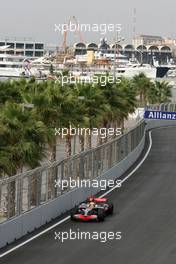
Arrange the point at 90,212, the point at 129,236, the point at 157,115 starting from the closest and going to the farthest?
the point at 129,236 < the point at 90,212 < the point at 157,115

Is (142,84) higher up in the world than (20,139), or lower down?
higher up

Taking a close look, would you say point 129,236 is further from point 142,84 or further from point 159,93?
point 159,93

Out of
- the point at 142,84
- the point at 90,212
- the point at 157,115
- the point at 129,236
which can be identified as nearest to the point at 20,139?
the point at 90,212

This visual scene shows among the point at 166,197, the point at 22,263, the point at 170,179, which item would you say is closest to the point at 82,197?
the point at 166,197

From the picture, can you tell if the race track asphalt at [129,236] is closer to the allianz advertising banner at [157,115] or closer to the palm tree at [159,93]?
the allianz advertising banner at [157,115]

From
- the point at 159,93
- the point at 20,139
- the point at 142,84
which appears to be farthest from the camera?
the point at 159,93

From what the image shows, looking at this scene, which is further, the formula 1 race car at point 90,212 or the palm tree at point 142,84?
the palm tree at point 142,84


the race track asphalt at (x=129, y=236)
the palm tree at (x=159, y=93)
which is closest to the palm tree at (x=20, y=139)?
the race track asphalt at (x=129, y=236)

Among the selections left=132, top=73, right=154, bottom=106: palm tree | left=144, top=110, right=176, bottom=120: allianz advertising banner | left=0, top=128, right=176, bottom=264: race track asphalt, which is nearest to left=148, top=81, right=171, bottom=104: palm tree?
left=132, top=73, right=154, bottom=106: palm tree

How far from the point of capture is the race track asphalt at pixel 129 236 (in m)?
20.6

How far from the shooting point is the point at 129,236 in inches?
973

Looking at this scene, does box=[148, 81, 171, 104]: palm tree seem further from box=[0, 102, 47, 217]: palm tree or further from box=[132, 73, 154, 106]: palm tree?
box=[0, 102, 47, 217]: palm tree

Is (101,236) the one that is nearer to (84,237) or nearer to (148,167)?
(84,237)

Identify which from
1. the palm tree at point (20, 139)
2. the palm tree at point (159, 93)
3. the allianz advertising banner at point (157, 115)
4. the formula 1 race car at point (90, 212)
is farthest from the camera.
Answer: the palm tree at point (159, 93)
